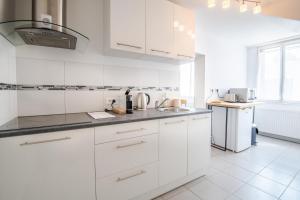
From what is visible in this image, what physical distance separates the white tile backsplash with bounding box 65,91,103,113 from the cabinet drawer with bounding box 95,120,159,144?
630 mm

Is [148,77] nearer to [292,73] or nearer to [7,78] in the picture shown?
[7,78]

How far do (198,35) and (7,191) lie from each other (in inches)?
136

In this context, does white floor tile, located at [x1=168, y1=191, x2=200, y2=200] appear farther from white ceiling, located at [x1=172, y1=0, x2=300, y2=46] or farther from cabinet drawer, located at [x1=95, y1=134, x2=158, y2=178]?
white ceiling, located at [x1=172, y1=0, x2=300, y2=46]

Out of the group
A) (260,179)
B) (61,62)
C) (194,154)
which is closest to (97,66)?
(61,62)

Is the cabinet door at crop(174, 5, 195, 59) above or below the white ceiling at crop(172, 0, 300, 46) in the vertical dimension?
below

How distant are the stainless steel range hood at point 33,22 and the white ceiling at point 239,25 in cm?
161

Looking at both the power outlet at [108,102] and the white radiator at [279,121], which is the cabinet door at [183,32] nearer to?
the power outlet at [108,102]

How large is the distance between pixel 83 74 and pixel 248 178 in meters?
2.48

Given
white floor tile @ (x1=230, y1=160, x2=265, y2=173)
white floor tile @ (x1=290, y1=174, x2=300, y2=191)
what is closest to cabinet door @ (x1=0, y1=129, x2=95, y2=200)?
white floor tile @ (x1=230, y1=160, x2=265, y2=173)

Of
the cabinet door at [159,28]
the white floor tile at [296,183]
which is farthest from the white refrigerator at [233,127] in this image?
the cabinet door at [159,28]

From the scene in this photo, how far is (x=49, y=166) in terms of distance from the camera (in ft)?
3.54

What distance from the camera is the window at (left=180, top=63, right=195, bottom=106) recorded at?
320 cm

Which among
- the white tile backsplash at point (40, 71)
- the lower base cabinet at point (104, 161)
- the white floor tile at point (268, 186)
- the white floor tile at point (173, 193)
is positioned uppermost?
the white tile backsplash at point (40, 71)

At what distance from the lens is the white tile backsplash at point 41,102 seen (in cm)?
146
